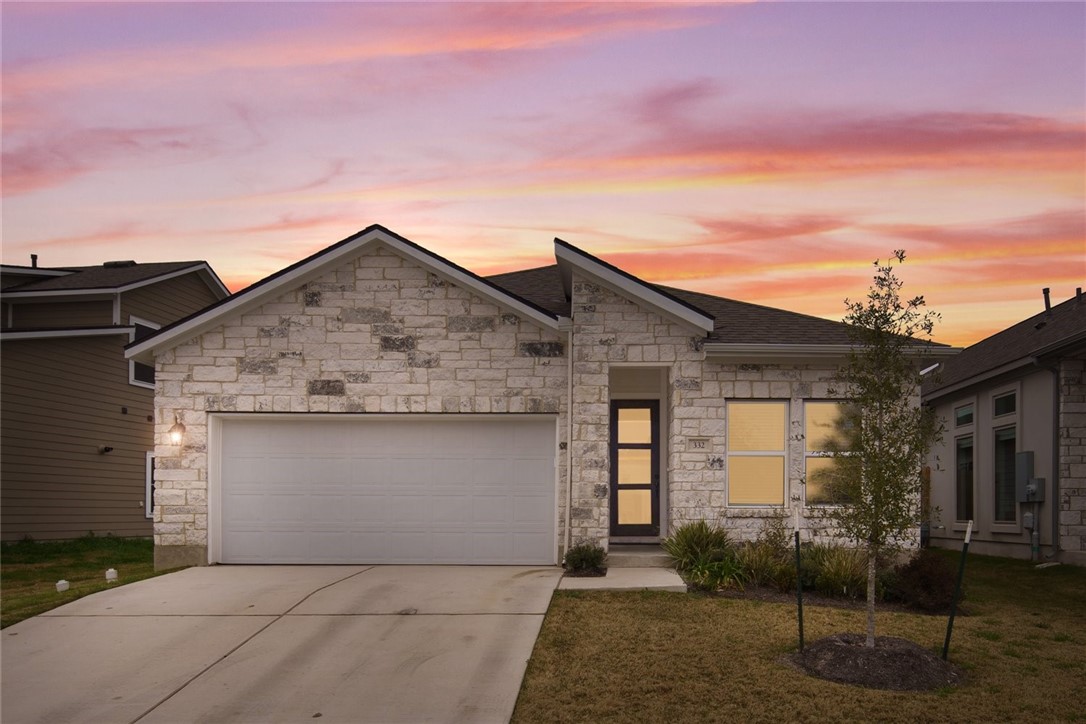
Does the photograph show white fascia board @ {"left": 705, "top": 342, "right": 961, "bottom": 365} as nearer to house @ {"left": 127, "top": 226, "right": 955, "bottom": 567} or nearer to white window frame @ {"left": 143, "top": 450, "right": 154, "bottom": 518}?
house @ {"left": 127, "top": 226, "right": 955, "bottom": 567}

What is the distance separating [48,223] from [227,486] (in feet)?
27.3

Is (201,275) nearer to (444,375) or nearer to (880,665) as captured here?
(444,375)

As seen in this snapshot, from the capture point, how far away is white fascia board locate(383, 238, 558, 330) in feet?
48.7

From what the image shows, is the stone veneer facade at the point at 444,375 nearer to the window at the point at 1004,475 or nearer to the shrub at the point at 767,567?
the shrub at the point at 767,567

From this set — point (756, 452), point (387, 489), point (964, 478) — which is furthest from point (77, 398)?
point (964, 478)

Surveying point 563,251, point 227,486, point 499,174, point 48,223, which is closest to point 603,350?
point 563,251

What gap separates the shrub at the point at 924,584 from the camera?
11.9 m

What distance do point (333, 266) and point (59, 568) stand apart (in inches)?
312

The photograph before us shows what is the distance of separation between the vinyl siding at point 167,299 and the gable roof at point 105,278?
246 millimetres

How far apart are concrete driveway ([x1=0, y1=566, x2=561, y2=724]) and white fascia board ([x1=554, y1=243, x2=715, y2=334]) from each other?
431cm

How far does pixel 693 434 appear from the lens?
14766 millimetres

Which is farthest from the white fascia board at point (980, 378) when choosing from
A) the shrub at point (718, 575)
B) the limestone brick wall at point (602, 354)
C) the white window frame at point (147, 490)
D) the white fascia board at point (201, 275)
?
the white window frame at point (147, 490)

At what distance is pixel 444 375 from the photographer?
15.1 m

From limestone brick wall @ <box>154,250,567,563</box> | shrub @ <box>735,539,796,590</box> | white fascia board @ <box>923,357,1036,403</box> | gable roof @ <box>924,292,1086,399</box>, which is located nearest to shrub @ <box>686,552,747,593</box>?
shrub @ <box>735,539,796,590</box>
